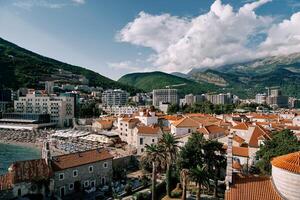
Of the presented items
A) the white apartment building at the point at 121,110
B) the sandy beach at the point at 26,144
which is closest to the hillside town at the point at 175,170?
the sandy beach at the point at 26,144

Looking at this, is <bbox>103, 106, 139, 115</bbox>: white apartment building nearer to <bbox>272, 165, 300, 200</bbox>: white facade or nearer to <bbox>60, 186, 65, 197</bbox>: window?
<bbox>60, 186, 65, 197</bbox>: window

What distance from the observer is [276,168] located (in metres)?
23.9

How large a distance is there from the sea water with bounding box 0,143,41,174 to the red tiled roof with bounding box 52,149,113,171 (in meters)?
27.9

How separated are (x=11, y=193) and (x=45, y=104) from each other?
4393 inches

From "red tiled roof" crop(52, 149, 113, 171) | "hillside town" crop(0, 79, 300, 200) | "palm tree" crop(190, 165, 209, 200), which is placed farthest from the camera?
"red tiled roof" crop(52, 149, 113, 171)

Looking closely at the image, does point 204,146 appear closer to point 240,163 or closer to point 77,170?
point 240,163

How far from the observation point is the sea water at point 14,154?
239 feet

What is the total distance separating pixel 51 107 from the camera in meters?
141

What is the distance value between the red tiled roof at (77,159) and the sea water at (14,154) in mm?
27909

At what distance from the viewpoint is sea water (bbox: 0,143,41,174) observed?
72.9 m

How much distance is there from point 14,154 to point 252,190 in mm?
71466

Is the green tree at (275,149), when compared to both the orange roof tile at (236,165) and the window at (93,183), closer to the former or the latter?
the orange roof tile at (236,165)

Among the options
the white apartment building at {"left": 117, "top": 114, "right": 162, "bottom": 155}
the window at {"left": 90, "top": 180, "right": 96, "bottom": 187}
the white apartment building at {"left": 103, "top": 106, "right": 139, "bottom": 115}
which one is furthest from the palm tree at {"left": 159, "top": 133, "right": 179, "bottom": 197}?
the white apartment building at {"left": 103, "top": 106, "right": 139, "bottom": 115}

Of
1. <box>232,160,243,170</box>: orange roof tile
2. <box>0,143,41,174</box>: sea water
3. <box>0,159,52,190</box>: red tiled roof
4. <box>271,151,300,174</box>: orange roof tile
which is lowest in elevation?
<box>0,143,41,174</box>: sea water
